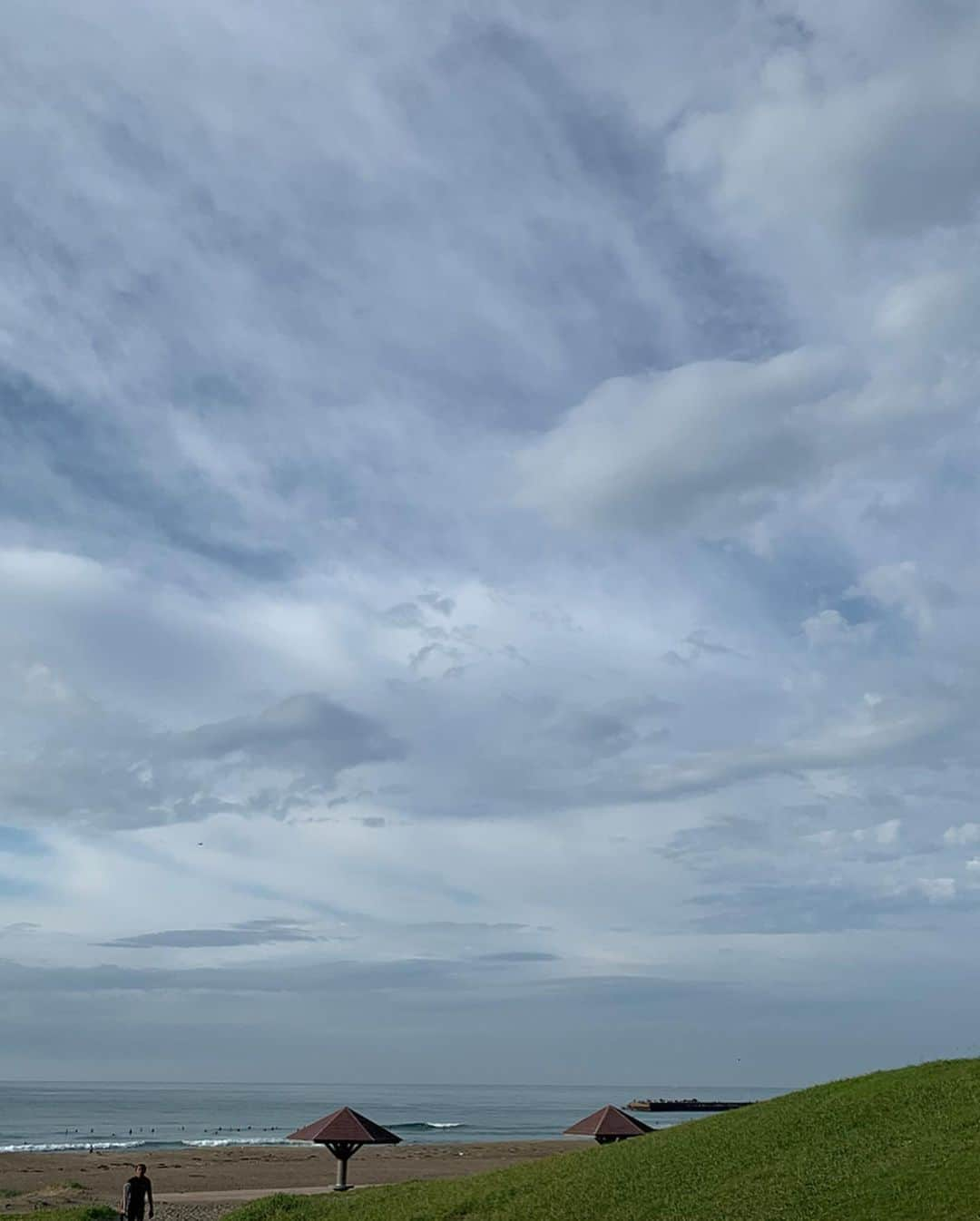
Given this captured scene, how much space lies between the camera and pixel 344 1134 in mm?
31062

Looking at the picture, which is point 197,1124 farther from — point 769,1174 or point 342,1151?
point 769,1174

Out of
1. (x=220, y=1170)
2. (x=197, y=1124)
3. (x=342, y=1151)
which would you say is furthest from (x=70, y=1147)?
(x=342, y=1151)

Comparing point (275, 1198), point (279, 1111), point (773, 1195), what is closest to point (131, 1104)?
point (279, 1111)

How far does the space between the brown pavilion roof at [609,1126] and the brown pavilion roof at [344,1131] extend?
6123 millimetres

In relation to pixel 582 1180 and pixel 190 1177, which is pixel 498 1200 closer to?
pixel 582 1180

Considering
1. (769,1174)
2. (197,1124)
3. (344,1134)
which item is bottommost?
(197,1124)

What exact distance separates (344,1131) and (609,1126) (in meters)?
8.55

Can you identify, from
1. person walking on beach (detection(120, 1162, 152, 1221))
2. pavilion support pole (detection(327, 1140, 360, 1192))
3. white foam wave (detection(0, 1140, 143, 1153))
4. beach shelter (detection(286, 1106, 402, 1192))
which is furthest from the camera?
white foam wave (detection(0, 1140, 143, 1153))

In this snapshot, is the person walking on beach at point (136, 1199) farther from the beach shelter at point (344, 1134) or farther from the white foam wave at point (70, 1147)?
the white foam wave at point (70, 1147)

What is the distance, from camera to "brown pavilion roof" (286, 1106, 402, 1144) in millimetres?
31005

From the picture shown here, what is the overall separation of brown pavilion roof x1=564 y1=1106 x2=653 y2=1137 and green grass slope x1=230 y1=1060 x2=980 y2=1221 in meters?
5.42

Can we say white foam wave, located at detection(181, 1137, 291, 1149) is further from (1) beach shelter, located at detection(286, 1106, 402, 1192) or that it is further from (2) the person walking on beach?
(2) the person walking on beach

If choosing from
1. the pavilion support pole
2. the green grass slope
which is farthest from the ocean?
the green grass slope

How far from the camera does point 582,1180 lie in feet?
78.1
